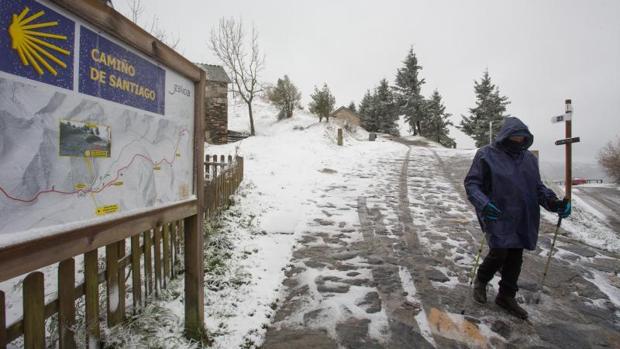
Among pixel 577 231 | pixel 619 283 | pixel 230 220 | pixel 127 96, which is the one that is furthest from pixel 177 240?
pixel 577 231

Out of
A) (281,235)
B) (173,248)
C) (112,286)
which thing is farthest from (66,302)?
(281,235)

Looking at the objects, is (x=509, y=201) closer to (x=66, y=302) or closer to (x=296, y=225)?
(x=296, y=225)

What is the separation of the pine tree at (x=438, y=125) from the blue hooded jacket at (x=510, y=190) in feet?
130

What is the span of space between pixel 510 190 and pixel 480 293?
1.17 m

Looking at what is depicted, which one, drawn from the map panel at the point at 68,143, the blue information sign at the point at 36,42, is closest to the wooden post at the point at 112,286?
the map panel at the point at 68,143

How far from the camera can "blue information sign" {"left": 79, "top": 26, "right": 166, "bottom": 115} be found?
5.20 ft

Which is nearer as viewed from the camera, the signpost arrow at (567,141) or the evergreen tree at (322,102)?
the signpost arrow at (567,141)

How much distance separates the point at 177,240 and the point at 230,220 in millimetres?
1763

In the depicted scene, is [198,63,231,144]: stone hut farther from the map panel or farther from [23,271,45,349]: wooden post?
[23,271,45,349]: wooden post

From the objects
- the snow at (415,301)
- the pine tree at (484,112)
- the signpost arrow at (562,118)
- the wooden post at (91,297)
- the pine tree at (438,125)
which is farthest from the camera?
the pine tree at (438,125)

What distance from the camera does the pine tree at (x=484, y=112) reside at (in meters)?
33.8

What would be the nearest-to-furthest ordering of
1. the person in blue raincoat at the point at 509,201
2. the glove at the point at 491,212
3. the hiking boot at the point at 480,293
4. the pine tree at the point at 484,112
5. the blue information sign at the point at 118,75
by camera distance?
the blue information sign at the point at 118,75
the glove at the point at 491,212
the person in blue raincoat at the point at 509,201
the hiking boot at the point at 480,293
the pine tree at the point at 484,112

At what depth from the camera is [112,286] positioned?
95.1 inches

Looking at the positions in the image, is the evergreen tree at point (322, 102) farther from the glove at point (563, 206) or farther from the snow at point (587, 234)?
the glove at point (563, 206)
